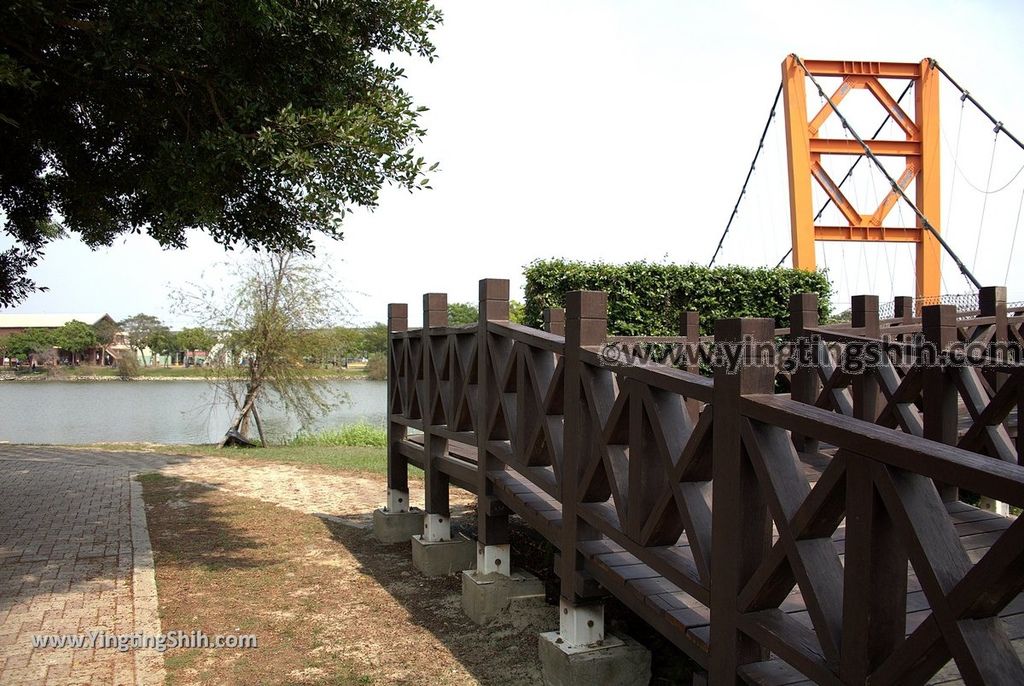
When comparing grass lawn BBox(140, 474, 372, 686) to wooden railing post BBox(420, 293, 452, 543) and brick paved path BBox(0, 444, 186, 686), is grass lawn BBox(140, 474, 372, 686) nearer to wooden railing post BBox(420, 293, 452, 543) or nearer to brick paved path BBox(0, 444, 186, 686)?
brick paved path BBox(0, 444, 186, 686)

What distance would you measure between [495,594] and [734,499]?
3037 millimetres

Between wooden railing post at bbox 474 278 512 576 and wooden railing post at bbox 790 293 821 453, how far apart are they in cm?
236

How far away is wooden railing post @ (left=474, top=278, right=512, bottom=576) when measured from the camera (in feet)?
17.0

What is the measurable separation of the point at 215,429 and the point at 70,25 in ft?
57.7

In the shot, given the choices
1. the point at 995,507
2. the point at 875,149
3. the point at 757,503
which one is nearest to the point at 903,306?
the point at 995,507

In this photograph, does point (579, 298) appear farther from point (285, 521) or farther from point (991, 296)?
point (285, 521)

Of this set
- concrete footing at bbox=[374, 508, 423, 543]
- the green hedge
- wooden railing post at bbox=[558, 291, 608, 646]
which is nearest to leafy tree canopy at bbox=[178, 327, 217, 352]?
the green hedge

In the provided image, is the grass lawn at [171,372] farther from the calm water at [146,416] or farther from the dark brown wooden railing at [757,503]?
the dark brown wooden railing at [757,503]

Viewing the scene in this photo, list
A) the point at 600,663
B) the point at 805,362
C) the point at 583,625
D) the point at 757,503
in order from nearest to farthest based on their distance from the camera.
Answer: the point at 757,503, the point at 600,663, the point at 583,625, the point at 805,362

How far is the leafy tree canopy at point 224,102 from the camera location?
5711 mm

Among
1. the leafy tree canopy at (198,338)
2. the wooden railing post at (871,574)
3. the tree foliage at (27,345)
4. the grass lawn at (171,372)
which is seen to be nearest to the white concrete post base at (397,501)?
the wooden railing post at (871,574)

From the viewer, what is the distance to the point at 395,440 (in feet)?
25.1

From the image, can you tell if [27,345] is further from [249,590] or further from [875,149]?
[249,590]

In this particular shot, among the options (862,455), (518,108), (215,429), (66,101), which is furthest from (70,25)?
(215,429)
